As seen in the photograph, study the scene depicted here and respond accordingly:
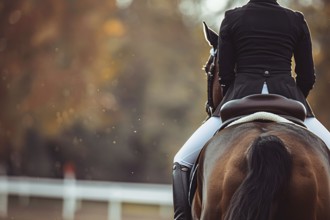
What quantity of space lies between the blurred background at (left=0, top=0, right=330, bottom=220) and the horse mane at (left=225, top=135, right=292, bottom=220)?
16.9 meters

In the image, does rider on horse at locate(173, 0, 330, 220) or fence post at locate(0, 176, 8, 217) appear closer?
rider on horse at locate(173, 0, 330, 220)

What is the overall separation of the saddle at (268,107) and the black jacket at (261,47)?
120mm

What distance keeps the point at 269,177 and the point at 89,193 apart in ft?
57.7

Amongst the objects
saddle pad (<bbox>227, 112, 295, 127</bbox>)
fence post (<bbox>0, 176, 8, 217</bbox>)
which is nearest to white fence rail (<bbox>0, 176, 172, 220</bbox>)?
fence post (<bbox>0, 176, 8, 217</bbox>)

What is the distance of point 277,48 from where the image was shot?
20.3 ft

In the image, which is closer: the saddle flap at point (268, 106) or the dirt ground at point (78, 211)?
the saddle flap at point (268, 106)

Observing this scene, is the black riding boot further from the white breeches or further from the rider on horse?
the rider on horse

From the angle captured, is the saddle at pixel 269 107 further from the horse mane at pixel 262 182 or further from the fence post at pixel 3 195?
the fence post at pixel 3 195

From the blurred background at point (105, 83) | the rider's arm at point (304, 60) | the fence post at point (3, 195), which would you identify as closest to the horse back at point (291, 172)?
the rider's arm at point (304, 60)

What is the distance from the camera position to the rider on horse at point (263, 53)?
6109 mm

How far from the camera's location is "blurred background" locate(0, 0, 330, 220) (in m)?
28.2

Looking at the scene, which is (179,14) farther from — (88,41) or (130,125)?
(88,41)

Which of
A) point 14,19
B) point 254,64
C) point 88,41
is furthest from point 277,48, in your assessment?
point 88,41

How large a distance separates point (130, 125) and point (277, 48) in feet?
108
